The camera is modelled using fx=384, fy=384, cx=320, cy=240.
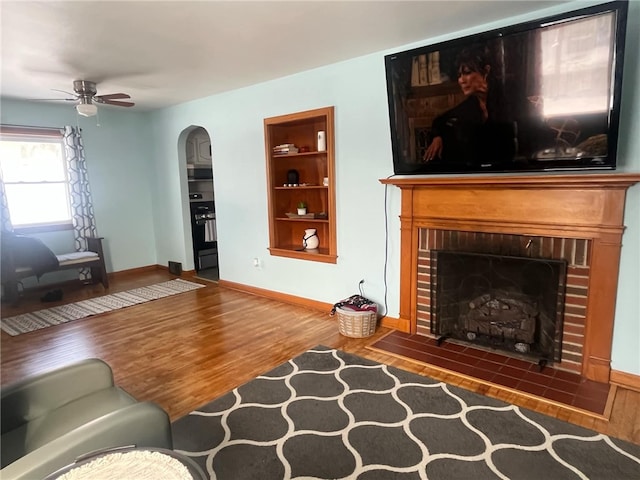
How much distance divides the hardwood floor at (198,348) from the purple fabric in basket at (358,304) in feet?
0.74

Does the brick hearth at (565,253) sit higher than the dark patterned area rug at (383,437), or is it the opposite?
the brick hearth at (565,253)

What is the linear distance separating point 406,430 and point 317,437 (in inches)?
19.1

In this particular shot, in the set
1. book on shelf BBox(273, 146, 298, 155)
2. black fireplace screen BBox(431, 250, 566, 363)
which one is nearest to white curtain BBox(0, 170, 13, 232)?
book on shelf BBox(273, 146, 298, 155)

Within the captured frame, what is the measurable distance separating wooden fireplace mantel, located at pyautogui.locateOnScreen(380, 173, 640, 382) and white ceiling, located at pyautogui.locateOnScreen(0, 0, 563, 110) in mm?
1120

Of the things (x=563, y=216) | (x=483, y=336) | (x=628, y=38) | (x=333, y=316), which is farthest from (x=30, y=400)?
(x=628, y=38)

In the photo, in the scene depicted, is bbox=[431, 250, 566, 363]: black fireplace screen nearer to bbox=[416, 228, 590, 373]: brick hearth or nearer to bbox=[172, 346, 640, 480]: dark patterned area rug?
bbox=[416, 228, 590, 373]: brick hearth

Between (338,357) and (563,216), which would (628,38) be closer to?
(563,216)

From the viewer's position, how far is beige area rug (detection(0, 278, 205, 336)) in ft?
12.8

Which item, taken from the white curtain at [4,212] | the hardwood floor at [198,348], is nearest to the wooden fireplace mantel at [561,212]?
the hardwood floor at [198,348]

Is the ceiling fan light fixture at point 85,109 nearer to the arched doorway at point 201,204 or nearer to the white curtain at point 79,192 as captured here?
the white curtain at point 79,192

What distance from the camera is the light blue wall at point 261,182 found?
2.46 metres

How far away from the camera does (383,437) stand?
2.03 meters

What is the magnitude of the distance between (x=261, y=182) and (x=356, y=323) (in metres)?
2.04

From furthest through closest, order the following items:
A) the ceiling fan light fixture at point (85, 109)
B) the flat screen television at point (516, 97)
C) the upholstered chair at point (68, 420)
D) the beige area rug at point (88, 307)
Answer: the beige area rug at point (88, 307) → the ceiling fan light fixture at point (85, 109) → the flat screen television at point (516, 97) → the upholstered chair at point (68, 420)
